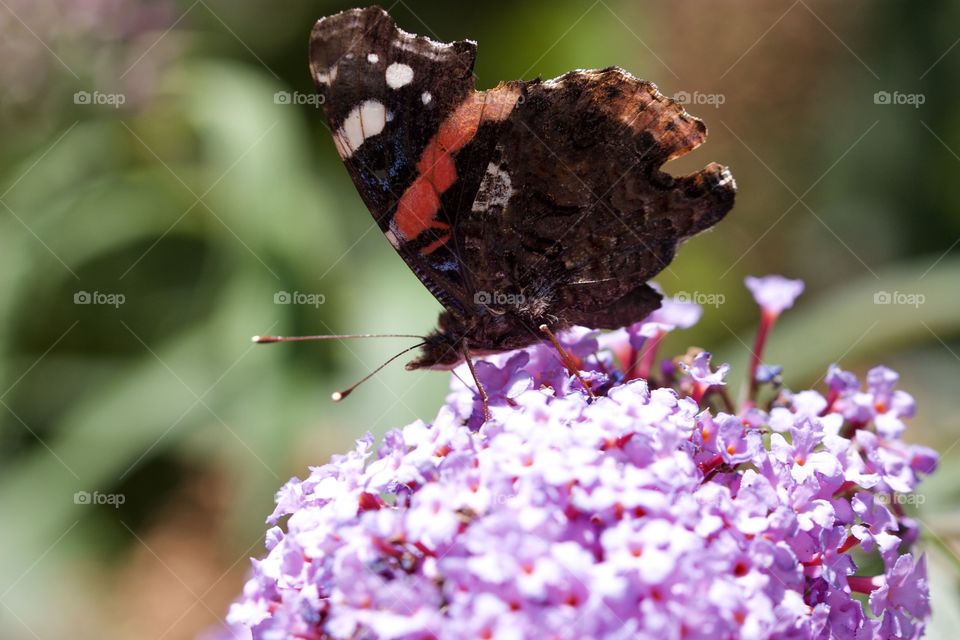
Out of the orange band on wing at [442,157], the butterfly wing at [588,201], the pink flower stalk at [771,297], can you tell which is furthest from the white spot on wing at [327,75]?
the pink flower stalk at [771,297]

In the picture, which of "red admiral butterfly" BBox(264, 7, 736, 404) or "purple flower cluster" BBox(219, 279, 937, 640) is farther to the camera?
"red admiral butterfly" BBox(264, 7, 736, 404)

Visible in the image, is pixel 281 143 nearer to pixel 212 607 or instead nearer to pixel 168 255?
pixel 168 255

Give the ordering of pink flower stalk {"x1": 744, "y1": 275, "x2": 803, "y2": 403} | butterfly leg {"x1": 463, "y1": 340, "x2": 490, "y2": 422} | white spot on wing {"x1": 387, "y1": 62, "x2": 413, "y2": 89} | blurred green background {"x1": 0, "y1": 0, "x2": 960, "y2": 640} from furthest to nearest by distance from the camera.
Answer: blurred green background {"x1": 0, "y1": 0, "x2": 960, "y2": 640} → pink flower stalk {"x1": 744, "y1": 275, "x2": 803, "y2": 403} → white spot on wing {"x1": 387, "y1": 62, "x2": 413, "y2": 89} → butterfly leg {"x1": 463, "y1": 340, "x2": 490, "y2": 422}

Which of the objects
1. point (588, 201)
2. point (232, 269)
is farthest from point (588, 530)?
point (232, 269)

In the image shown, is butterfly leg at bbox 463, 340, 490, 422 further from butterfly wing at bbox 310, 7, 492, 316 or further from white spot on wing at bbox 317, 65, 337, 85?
white spot on wing at bbox 317, 65, 337, 85

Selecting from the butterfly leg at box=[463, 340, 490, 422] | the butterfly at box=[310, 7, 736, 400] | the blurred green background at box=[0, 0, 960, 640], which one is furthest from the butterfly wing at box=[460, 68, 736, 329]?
the blurred green background at box=[0, 0, 960, 640]

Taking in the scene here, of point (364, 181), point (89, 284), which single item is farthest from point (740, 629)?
point (89, 284)

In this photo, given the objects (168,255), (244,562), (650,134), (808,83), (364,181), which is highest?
(808,83)

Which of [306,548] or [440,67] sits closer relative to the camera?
[306,548]
